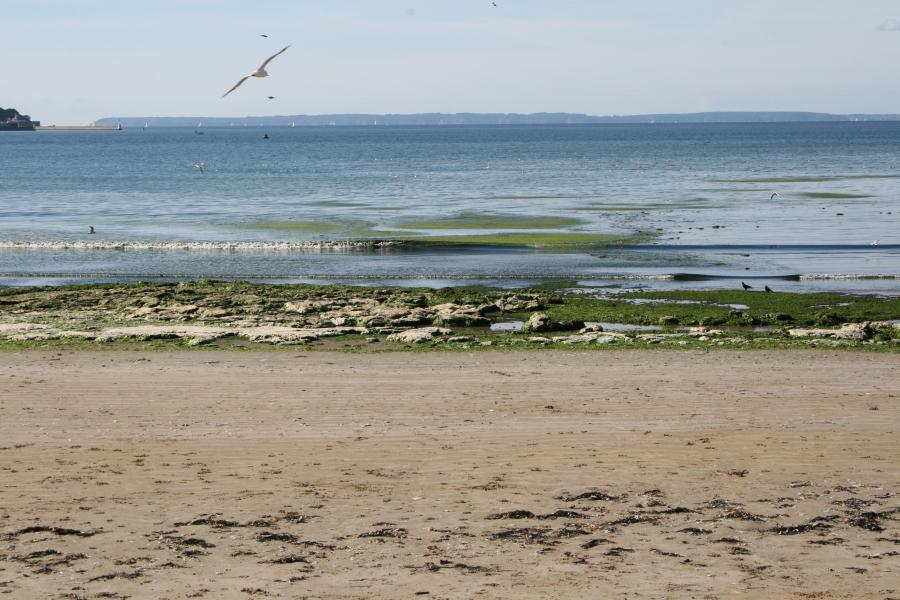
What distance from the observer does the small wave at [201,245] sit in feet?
131

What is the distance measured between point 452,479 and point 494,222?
3672cm

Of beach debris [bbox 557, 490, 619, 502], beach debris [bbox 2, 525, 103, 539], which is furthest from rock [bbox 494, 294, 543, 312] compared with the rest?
beach debris [bbox 2, 525, 103, 539]

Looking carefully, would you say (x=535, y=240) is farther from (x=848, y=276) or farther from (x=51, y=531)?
(x=51, y=531)

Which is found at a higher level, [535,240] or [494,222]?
[494,222]

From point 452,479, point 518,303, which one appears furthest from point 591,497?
point 518,303

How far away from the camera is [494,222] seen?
158 ft

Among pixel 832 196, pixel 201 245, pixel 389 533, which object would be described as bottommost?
pixel 389 533

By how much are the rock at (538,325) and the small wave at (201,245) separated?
1742 centimetres

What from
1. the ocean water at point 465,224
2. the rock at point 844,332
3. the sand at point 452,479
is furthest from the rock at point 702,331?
the ocean water at point 465,224

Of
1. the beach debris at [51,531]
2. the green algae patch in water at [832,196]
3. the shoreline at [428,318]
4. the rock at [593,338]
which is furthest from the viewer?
the green algae patch in water at [832,196]

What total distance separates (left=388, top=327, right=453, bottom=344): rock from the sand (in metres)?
2.38

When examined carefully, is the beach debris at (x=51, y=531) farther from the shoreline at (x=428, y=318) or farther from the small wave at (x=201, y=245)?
the small wave at (x=201, y=245)

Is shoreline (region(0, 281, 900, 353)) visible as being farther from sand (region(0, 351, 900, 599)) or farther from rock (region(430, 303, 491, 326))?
sand (region(0, 351, 900, 599))

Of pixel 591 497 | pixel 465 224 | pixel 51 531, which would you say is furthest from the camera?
pixel 465 224
